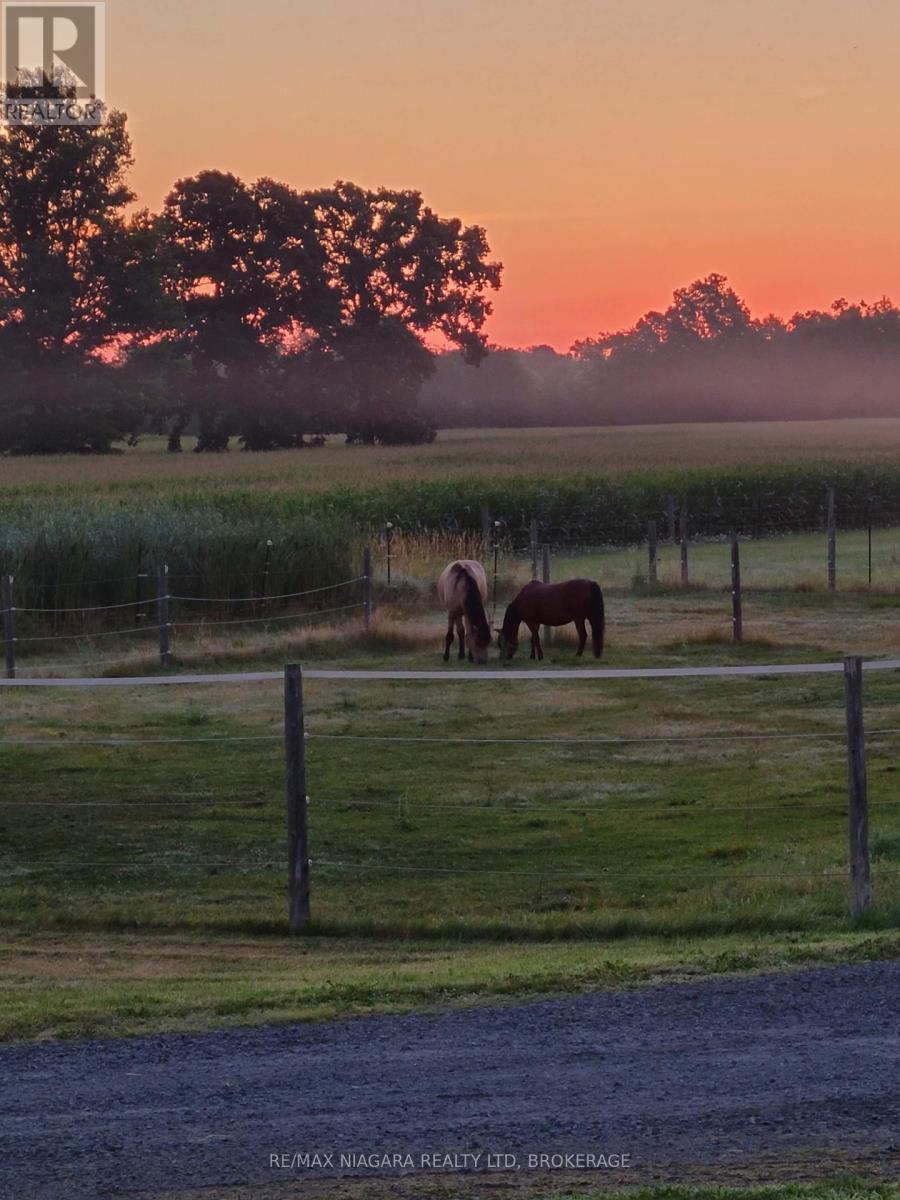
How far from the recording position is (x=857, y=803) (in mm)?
8414

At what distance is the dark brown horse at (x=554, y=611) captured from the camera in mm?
19828

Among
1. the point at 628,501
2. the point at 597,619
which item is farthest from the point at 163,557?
the point at 628,501

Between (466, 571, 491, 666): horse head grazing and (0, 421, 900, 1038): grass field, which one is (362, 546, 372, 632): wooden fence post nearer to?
(0, 421, 900, 1038): grass field

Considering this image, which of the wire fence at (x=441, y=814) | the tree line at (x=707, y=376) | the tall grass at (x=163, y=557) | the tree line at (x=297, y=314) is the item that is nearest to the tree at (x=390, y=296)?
the tree line at (x=297, y=314)

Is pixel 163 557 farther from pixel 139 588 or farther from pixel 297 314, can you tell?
pixel 297 314

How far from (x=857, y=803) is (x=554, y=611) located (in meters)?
11.7

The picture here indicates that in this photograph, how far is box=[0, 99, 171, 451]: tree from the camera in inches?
2655

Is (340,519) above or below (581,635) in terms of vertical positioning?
above

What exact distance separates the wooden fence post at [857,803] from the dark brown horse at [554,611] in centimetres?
1127

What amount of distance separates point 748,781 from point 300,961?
18.1 feet

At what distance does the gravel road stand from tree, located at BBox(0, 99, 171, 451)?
64360 mm

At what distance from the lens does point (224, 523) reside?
83.3 feet

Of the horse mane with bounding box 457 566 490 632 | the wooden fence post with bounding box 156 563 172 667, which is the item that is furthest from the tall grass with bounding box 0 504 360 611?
the horse mane with bounding box 457 566 490 632

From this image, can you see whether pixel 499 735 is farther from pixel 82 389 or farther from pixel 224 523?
pixel 82 389
